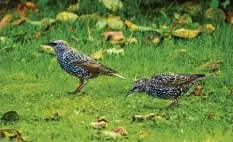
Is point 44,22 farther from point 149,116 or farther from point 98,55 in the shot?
point 149,116

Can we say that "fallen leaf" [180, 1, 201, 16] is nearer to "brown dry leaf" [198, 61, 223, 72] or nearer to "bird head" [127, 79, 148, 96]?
"brown dry leaf" [198, 61, 223, 72]

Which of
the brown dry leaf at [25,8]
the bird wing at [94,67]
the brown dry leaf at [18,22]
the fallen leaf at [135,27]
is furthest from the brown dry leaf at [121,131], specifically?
the brown dry leaf at [25,8]

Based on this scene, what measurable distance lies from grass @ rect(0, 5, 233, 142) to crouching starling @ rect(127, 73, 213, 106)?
0.14 m

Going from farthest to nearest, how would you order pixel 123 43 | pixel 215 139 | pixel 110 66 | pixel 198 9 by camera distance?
pixel 198 9 → pixel 123 43 → pixel 110 66 → pixel 215 139

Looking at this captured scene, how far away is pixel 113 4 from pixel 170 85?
132 inches

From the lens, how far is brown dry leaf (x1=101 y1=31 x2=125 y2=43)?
10844 mm

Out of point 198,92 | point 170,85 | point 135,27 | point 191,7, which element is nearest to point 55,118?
point 170,85

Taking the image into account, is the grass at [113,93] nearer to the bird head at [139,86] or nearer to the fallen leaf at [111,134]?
the fallen leaf at [111,134]

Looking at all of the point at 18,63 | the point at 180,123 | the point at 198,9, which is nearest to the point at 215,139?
the point at 180,123

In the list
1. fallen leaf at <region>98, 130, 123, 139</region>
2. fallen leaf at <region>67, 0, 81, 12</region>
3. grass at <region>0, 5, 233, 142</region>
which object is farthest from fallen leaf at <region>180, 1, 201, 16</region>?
fallen leaf at <region>98, 130, 123, 139</region>

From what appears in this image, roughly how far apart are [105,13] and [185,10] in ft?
3.40

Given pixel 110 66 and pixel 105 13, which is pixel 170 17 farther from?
pixel 110 66

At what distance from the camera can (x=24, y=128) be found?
7.93 meters

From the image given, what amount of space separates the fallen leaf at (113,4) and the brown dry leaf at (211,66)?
2.17 meters
